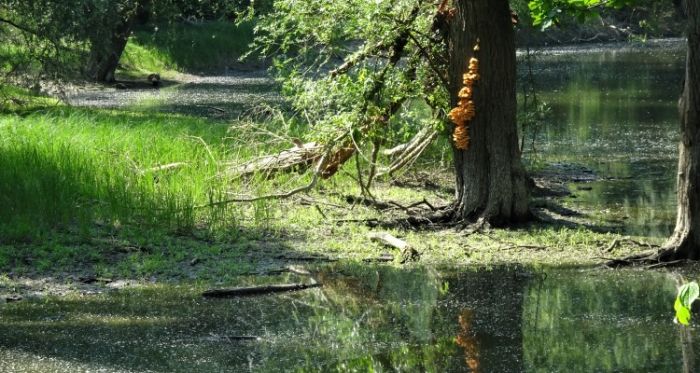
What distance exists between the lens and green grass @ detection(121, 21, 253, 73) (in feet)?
129

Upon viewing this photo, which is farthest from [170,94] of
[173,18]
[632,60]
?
[632,60]

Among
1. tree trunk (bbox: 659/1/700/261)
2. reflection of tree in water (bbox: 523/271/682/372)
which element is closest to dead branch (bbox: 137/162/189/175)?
reflection of tree in water (bbox: 523/271/682/372)

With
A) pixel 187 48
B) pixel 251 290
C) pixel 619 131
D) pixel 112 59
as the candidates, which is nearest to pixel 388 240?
pixel 251 290

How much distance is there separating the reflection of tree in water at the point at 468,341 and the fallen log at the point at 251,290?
5.14 feet

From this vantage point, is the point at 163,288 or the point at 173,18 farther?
the point at 173,18

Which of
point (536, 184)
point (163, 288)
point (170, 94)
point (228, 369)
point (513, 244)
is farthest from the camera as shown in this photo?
point (170, 94)

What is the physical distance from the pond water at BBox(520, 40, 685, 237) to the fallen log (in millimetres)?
4211

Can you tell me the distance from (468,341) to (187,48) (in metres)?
34.5

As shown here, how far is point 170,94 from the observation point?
107ft

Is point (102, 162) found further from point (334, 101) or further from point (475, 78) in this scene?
point (475, 78)

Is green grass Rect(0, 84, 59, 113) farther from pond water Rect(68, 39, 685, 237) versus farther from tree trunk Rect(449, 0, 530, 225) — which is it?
tree trunk Rect(449, 0, 530, 225)

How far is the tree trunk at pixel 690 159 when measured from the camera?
9969 millimetres

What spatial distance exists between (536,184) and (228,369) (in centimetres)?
882

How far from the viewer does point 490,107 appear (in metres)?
12.2
